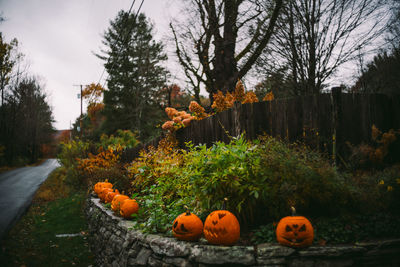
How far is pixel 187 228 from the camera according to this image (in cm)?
233

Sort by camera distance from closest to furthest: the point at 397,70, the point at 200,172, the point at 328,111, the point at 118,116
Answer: the point at 200,172, the point at 328,111, the point at 397,70, the point at 118,116

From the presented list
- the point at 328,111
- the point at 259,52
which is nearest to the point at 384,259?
the point at 328,111

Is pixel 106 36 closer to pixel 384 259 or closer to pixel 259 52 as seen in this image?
pixel 259 52

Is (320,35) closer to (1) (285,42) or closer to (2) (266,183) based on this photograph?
(1) (285,42)

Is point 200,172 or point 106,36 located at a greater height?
point 106,36

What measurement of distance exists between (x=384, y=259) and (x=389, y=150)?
200 centimetres

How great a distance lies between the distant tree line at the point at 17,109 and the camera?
14.0 meters

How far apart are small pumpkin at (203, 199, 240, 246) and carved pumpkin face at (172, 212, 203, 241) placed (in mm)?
145

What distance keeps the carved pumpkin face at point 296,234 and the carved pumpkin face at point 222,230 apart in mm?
413

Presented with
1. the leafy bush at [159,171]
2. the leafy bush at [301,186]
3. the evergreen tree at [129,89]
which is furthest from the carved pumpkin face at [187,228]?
the evergreen tree at [129,89]

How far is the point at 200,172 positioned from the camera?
2.55m

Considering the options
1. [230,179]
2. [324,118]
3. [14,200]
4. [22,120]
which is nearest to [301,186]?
[230,179]

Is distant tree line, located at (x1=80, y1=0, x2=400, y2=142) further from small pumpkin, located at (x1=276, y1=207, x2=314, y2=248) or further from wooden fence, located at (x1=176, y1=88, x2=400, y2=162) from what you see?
small pumpkin, located at (x1=276, y1=207, x2=314, y2=248)

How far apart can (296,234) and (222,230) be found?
2.05 feet
